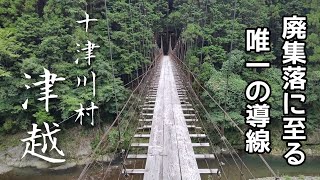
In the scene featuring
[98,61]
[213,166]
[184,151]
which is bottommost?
[213,166]

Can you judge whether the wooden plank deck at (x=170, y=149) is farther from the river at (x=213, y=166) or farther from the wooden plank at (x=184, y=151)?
the river at (x=213, y=166)

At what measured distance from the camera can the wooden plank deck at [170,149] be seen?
8.79ft

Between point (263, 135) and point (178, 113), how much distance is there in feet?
5.32

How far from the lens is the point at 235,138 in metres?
11.0

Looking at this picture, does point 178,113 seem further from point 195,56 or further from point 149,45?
point 149,45

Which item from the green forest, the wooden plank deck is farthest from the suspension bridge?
the green forest

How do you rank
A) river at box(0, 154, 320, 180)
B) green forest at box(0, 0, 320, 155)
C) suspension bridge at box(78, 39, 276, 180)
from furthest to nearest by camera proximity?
green forest at box(0, 0, 320, 155)
river at box(0, 154, 320, 180)
suspension bridge at box(78, 39, 276, 180)

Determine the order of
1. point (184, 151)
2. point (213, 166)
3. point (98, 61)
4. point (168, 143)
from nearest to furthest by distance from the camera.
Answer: point (184, 151) → point (168, 143) → point (213, 166) → point (98, 61)

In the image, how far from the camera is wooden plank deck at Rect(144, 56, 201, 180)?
8.79 ft

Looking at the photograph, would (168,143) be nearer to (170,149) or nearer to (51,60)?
(170,149)

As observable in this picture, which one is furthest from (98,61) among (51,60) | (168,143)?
(168,143)

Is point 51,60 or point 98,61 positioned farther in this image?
point 98,61

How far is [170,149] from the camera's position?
3.23 metres

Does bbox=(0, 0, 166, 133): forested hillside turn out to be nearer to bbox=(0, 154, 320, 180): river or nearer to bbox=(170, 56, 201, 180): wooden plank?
bbox=(0, 154, 320, 180): river
